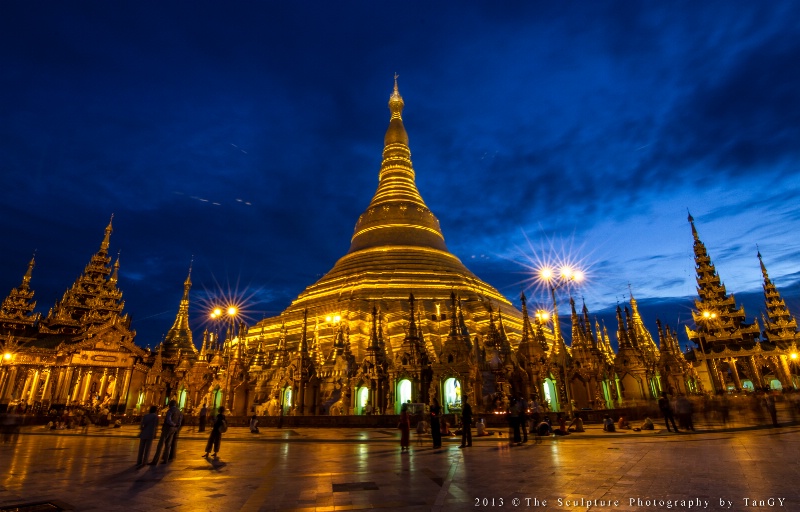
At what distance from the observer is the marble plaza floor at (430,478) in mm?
6113

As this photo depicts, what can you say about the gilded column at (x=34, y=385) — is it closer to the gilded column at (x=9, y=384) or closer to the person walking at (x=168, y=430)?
the gilded column at (x=9, y=384)

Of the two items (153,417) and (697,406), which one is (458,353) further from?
(153,417)

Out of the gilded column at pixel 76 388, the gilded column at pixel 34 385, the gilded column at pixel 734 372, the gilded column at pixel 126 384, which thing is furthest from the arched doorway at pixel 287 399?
the gilded column at pixel 734 372

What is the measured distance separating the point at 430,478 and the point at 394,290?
3478 cm

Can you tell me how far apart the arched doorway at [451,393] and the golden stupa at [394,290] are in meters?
6.04

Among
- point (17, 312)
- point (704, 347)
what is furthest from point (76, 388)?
point (704, 347)

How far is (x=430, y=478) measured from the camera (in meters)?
8.05

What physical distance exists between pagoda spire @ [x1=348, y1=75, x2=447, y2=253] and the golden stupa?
131 mm

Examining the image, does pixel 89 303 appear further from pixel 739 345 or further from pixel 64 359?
pixel 739 345

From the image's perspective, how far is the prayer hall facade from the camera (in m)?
27.1

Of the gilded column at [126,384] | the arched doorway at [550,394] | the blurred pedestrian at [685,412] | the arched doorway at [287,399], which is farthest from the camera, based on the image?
the gilded column at [126,384]

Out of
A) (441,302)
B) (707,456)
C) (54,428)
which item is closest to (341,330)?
(441,302)

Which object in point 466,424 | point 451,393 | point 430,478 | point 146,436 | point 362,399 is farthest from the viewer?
point 362,399

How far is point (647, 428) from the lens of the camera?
55.9 ft
